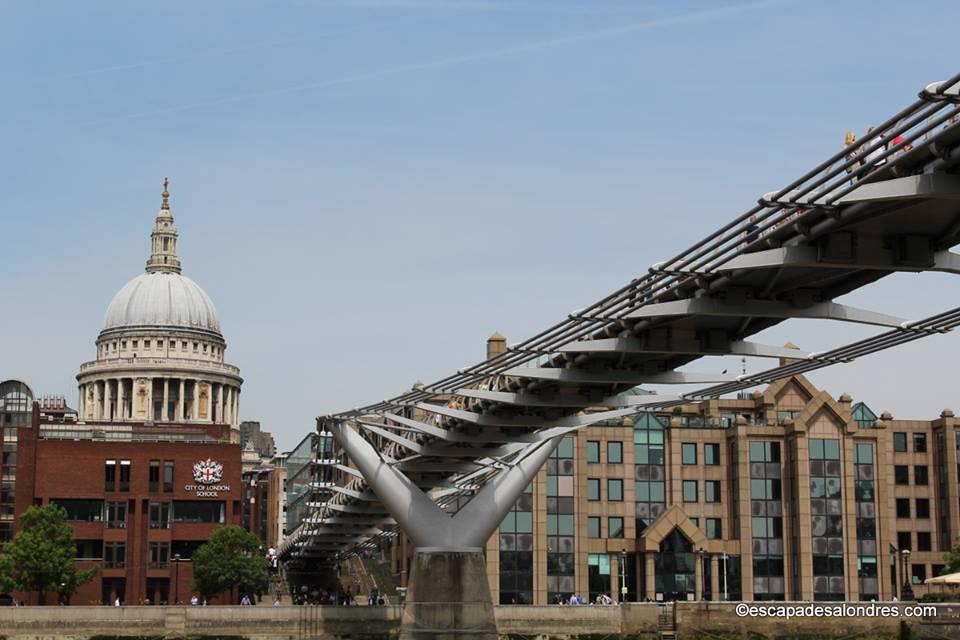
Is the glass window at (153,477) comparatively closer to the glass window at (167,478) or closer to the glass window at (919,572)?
the glass window at (167,478)

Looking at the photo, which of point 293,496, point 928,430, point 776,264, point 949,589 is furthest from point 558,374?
point 293,496

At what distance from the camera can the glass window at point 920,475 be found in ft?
338

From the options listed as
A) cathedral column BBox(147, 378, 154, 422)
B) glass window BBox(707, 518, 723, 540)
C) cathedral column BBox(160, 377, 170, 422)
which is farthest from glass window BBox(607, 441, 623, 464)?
cathedral column BBox(147, 378, 154, 422)

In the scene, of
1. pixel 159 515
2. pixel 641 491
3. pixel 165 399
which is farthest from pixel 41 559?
pixel 165 399

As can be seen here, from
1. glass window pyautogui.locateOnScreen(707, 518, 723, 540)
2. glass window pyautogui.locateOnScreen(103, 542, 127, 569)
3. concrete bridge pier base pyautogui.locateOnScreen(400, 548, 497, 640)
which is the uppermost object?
glass window pyautogui.locateOnScreen(707, 518, 723, 540)

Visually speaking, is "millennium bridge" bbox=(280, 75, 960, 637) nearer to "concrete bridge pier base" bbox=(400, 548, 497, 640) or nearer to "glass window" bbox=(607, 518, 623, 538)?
"concrete bridge pier base" bbox=(400, 548, 497, 640)

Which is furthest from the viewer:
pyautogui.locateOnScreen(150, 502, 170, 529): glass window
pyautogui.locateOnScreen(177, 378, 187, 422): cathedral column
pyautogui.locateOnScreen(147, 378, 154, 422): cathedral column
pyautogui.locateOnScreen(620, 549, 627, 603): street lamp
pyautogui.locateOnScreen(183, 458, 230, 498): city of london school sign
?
pyautogui.locateOnScreen(177, 378, 187, 422): cathedral column

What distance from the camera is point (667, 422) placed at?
9612 centimetres

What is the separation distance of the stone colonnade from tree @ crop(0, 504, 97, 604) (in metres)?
88.4

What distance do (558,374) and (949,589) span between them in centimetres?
4525

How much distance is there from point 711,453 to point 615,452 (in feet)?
18.8

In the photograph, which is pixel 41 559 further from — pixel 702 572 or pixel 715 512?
pixel 715 512

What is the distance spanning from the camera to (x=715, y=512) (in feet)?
315

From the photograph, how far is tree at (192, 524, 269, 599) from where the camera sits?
99.5m
